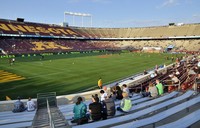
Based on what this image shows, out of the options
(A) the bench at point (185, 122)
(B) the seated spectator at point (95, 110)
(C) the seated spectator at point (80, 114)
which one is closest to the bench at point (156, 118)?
(A) the bench at point (185, 122)

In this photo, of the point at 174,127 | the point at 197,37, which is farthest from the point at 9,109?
the point at 197,37

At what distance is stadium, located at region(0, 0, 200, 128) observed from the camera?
8.12 metres

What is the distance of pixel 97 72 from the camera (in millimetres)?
35906

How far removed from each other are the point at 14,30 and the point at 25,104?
A: 77855 mm

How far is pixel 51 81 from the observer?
2812 centimetres

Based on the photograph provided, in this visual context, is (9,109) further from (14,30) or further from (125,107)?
(14,30)

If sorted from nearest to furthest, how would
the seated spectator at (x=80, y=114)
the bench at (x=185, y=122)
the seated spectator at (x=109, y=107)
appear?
the bench at (x=185, y=122)
the seated spectator at (x=80, y=114)
the seated spectator at (x=109, y=107)

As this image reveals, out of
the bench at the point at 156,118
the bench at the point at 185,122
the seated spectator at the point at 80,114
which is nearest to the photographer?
the bench at the point at 185,122

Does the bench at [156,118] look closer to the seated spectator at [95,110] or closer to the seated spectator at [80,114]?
the seated spectator at [95,110]

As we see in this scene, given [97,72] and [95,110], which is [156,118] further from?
[97,72]

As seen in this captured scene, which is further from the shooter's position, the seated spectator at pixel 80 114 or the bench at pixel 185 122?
the seated spectator at pixel 80 114

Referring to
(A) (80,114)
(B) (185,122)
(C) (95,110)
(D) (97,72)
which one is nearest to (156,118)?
(B) (185,122)

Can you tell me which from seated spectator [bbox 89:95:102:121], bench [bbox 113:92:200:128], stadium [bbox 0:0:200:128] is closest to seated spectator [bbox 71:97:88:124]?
stadium [bbox 0:0:200:128]

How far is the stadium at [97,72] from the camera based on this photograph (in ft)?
26.6
